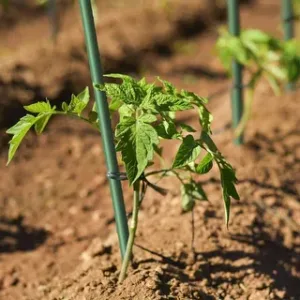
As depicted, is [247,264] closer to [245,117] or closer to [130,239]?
[130,239]

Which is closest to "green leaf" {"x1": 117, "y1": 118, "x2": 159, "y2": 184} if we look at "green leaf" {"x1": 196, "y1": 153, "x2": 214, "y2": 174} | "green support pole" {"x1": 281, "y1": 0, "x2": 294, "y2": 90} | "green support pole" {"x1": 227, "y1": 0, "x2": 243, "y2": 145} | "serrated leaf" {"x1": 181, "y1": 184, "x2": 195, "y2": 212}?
"green leaf" {"x1": 196, "y1": 153, "x2": 214, "y2": 174}

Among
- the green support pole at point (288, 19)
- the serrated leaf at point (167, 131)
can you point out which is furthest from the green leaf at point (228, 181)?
the green support pole at point (288, 19)

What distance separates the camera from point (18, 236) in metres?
2.61

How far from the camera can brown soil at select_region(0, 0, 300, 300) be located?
6.56ft

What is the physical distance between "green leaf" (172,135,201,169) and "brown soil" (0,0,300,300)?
16.0 inches

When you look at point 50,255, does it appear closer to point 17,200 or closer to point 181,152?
point 17,200

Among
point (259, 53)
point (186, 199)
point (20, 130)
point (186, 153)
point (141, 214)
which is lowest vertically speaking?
point (141, 214)

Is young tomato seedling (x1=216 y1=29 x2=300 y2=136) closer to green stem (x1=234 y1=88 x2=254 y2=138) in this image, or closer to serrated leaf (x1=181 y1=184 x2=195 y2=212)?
green stem (x1=234 y1=88 x2=254 y2=138)

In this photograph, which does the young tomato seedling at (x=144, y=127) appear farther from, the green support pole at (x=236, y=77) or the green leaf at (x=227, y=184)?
the green support pole at (x=236, y=77)

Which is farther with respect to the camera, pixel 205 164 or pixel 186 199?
pixel 186 199

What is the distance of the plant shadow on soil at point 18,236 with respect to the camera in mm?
2529

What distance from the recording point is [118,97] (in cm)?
163

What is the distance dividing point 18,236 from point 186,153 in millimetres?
1204

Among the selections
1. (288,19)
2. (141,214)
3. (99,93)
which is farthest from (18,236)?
(288,19)
